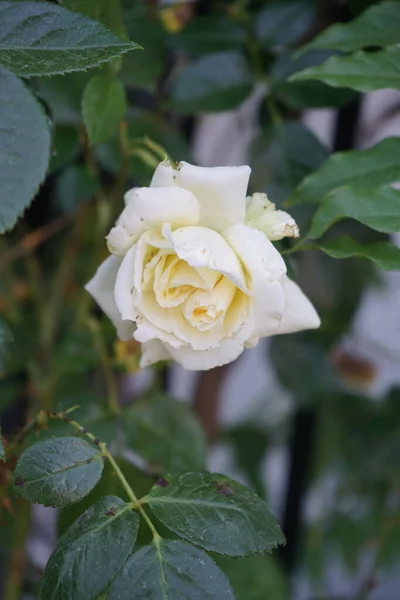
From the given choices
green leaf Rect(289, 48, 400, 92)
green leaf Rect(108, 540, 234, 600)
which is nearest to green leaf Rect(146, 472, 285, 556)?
green leaf Rect(108, 540, 234, 600)

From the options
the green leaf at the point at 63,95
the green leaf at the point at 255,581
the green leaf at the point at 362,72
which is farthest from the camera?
the green leaf at the point at 255,581

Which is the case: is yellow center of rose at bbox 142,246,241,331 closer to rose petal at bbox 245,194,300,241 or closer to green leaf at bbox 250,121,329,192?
rose petal at bbox 245,194,300,241

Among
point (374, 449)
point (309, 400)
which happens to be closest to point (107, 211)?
point (309, 400)

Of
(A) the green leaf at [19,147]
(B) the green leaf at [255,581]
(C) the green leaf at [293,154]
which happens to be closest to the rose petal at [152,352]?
(A) the green leaf at [19,147]

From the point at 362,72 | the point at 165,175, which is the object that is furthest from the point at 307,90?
the point at 165,175

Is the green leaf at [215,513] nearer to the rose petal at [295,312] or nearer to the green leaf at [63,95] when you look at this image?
the rose petal at [295,312]

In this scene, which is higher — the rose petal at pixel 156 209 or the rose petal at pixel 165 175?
the rose petal at pixel 165 175

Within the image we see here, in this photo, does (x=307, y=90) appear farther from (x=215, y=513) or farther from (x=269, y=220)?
(x=215, y=513)

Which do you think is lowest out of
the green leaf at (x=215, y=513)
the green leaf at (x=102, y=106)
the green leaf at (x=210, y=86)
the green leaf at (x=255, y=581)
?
the green leaf at (x=255, y=581)
